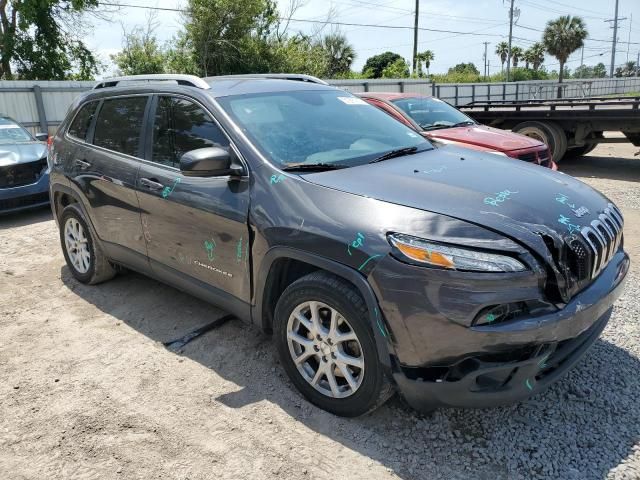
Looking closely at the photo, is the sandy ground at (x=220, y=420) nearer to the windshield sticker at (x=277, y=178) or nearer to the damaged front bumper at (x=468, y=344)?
the damaged front bumper at (x=468, y=344)

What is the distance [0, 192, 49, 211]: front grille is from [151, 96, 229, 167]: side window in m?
4.70

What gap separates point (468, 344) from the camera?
7.60 feet

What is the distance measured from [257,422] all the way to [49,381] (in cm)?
144

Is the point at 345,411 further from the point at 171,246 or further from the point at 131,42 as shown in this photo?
the point at 131,42

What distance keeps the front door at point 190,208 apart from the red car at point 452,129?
11.9 feet

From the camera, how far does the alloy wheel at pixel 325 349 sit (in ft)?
8.87

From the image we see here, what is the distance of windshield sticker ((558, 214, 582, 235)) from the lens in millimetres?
2559

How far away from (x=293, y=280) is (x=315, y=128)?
3.41ft

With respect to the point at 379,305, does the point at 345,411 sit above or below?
below

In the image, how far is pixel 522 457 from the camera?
256cm

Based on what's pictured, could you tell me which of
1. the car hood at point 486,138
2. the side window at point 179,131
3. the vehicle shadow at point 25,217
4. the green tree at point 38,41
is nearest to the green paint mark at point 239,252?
the side window at point 179,131

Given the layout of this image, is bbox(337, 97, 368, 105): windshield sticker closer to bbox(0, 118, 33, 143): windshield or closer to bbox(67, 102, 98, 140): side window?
bbox(67, 102, 98, 140): side window

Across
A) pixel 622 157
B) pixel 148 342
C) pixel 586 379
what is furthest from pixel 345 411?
pixel 622 157

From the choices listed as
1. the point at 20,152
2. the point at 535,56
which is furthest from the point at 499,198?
the point at 535,56
